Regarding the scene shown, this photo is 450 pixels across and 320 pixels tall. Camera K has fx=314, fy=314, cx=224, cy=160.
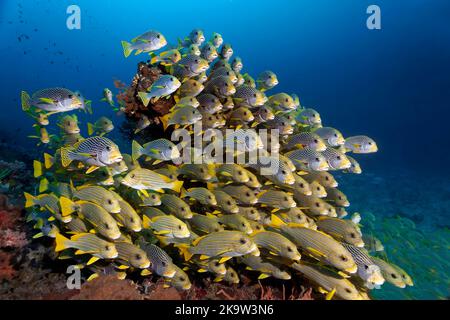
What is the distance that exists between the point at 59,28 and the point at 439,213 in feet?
717

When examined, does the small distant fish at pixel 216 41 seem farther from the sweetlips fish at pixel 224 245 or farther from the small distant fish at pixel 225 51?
the sweetlips fish at pixel 224 245

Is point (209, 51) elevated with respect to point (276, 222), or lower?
elevated

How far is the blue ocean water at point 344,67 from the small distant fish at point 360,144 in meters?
2.62

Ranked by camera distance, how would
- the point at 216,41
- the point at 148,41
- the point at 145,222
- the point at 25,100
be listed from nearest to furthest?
the point at 145,222 < the point at 25,100 < the point at 148,41 < the point at 216,41

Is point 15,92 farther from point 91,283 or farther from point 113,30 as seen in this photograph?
point 91,283

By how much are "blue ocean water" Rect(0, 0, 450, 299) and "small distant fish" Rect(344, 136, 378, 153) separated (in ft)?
8.59

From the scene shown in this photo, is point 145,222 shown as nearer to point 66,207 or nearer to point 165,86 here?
point 66,207

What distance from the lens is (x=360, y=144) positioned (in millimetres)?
6238

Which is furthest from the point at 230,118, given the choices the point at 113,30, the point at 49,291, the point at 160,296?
the point at 113,30

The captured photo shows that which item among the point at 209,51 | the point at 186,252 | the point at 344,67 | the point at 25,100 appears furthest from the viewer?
the point at 344,67

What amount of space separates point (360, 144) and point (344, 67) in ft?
422

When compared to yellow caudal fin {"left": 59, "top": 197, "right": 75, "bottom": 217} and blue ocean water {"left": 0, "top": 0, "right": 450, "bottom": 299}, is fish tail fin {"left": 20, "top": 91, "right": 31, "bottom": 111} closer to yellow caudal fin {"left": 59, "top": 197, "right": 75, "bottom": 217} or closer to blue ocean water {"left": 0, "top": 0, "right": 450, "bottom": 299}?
yellow caudal fin {"left": 59, "top": 197, "right": 75, "bottom": 217}

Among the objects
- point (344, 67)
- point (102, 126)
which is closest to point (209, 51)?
point (102, 126)

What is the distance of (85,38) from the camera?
19900 centimetres
